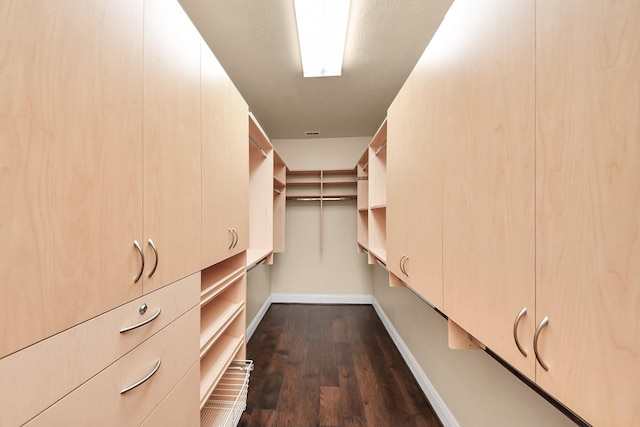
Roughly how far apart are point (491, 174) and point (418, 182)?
1.69ft

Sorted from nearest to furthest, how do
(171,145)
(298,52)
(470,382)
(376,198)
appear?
(171,145) → (470,382) → (298,52) → (376,198)

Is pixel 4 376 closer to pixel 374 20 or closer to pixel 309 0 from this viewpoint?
pixel 309 0

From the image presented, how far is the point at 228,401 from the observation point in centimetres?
142

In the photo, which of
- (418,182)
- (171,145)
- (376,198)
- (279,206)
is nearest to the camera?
(171,145)

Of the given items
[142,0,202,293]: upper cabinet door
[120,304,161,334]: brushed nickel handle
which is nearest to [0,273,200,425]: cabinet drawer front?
[120,304,161,334]: brushed nickel handle

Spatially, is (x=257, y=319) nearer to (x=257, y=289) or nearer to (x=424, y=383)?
(x=257, y=289)

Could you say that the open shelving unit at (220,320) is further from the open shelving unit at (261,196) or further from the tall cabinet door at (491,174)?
the tall cabinet door at (491,174)

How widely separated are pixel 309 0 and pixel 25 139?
1.43 metres

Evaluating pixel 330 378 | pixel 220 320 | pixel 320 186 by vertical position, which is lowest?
pixel 330 378

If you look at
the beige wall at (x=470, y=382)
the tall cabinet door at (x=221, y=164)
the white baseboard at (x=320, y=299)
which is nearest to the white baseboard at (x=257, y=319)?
the white baseboard at (x=320, y=299)

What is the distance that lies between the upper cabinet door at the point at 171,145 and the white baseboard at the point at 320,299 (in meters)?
2.90

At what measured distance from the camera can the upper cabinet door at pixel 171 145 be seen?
0.70 meters

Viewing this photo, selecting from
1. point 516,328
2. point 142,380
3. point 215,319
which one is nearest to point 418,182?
point 516,328

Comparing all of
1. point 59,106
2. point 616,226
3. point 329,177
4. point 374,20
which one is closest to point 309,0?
point 374,20
